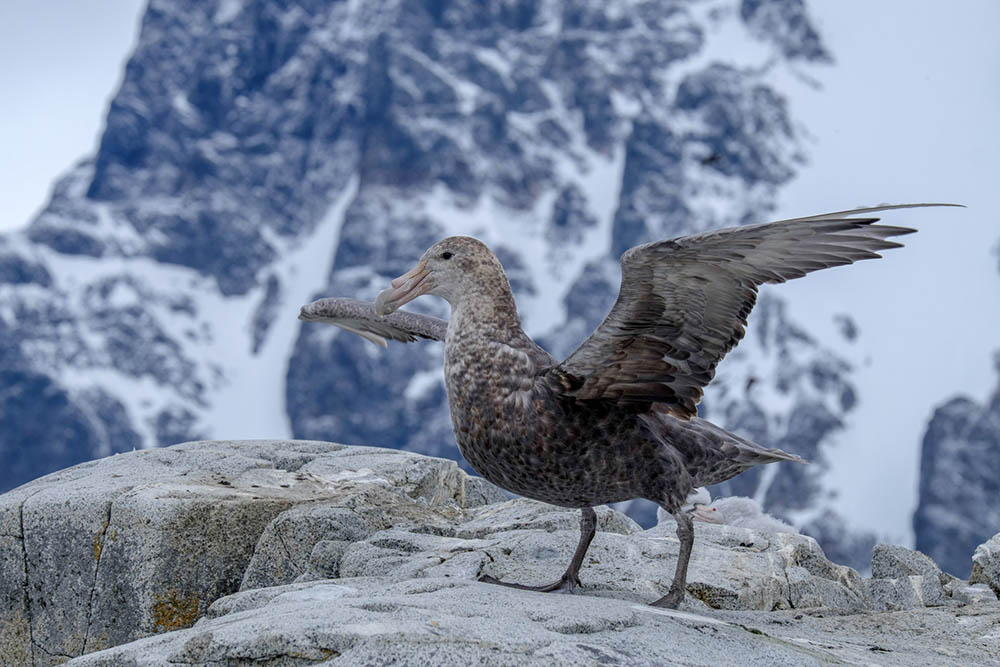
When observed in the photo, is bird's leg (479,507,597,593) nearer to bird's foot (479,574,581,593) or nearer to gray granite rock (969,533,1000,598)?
bird's foot (479,574,581,593)

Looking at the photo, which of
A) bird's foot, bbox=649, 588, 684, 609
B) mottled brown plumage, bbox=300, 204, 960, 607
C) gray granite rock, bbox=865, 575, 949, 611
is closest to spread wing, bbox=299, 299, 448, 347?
mottled brown plumage, bbox=300, 204, 960, 607

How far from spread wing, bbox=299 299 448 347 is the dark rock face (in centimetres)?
12712

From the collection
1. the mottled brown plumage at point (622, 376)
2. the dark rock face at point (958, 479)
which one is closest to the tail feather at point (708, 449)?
the mottled brown plumage at point (622, 376)

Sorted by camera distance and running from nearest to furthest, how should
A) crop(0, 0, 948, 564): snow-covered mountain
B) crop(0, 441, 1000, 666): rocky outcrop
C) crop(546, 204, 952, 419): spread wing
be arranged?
crop(0, 441, 1000, 666): rocky outcrop, crop(546, 204, 952, 419): spread wing, crop(0, 0, 948, 564): snow-covered mountain

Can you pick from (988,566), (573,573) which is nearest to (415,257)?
(988,566)

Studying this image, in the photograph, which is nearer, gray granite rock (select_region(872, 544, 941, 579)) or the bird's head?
the bird's head

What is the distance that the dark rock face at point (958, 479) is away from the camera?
12544cm

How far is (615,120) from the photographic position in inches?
7771

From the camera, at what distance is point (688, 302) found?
19.0 ft

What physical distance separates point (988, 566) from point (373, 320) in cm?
489

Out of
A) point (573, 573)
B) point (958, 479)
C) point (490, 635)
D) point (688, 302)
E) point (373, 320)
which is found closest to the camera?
point (490, 635)

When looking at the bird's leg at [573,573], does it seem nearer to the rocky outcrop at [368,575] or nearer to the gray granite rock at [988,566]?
the rocky outcrop at [368,575]

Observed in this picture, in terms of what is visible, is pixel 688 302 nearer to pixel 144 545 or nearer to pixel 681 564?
pixel 681 564

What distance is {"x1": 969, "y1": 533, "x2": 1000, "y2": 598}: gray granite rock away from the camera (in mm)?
8023
